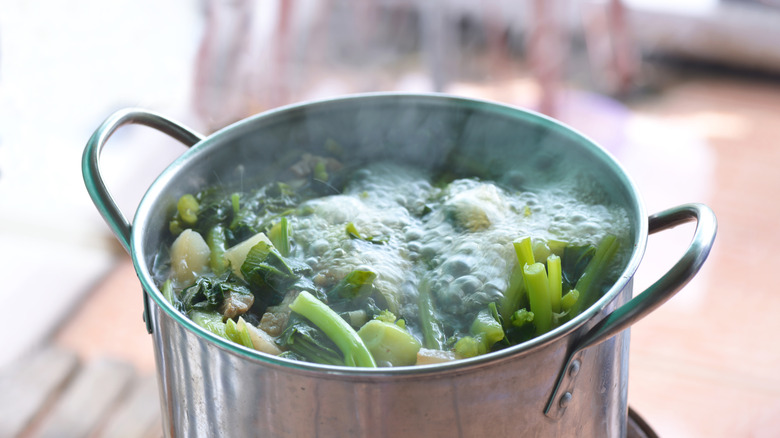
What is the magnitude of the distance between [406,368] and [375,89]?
263 centimetres

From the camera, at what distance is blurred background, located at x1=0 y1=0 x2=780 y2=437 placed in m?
1.88

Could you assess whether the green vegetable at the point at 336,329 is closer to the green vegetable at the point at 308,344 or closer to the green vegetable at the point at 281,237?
the green vegetable at the point at 308,344

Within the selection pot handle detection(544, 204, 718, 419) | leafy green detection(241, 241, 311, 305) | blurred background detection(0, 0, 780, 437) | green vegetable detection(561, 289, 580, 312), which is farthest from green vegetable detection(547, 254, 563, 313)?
blurred background detection(0, 0, 780, 437)

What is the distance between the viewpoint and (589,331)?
2.37 feet

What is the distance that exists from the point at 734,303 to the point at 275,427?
5.81ft

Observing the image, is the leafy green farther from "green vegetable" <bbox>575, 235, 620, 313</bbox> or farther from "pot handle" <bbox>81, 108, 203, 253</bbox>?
"green vegetable" <bbox>575, 235, 620, 313</bbox>

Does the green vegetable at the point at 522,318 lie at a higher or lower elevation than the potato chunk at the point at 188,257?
lower

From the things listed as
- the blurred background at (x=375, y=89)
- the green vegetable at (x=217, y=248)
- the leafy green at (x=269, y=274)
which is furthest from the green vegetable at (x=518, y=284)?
the blurred background at (x=375, y=89)

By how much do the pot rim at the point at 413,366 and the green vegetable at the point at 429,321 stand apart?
0.18 m

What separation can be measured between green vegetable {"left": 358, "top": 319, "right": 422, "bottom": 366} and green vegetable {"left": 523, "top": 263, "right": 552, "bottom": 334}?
0.49 ft

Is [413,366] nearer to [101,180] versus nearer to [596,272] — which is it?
[596,272]

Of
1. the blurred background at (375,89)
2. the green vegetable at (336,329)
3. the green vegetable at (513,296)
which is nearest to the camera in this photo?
the green vegetable at (336,329)

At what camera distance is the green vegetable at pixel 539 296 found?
0.82 m

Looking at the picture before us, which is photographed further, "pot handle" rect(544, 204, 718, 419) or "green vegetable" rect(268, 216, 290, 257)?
"green vegetable" rect(268, 216, 290, 257)
